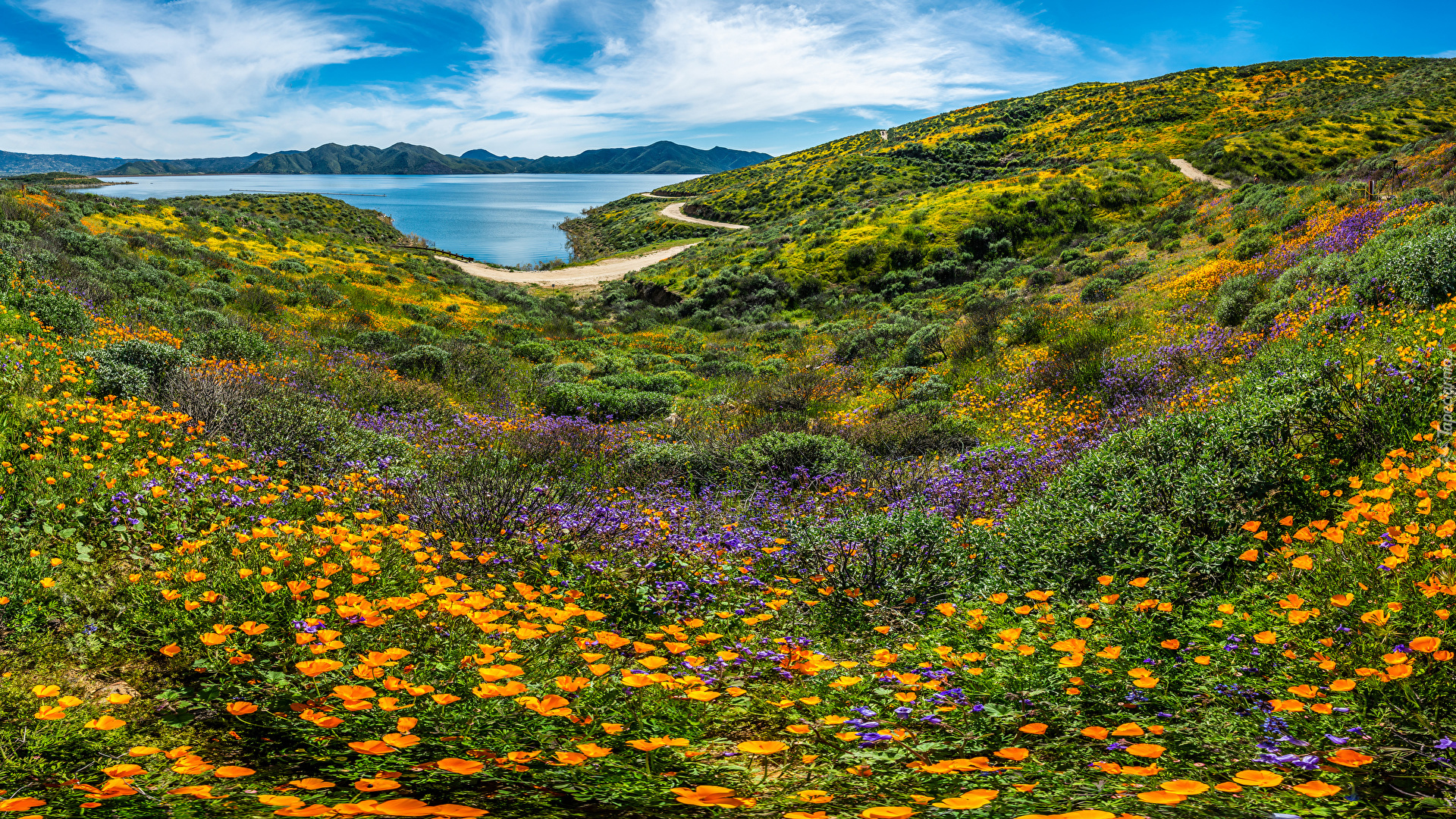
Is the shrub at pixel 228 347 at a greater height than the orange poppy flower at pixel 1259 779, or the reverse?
the shrub at pixel 228 347

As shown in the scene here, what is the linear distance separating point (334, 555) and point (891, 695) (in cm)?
338

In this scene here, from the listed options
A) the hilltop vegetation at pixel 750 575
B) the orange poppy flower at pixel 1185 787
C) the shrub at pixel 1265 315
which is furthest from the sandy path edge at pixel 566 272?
the orange poppy flower at pixel 1185 787

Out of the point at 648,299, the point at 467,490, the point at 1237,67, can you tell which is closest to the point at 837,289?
the point at 648,299

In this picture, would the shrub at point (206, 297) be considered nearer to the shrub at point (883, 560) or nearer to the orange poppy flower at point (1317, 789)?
the shrub at point (883, 560)

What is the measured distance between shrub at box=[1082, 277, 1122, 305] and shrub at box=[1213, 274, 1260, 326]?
17.7ft

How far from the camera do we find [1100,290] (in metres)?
18.2

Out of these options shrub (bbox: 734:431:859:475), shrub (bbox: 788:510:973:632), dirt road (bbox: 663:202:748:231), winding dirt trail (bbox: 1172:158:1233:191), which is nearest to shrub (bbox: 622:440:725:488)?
shrub (bbox: 734:431:859:475)

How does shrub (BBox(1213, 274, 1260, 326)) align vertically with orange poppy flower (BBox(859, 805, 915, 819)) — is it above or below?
above

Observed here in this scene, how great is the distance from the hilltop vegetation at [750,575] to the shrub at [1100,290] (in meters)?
4.77

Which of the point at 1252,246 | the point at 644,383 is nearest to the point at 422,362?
the point at 644,383

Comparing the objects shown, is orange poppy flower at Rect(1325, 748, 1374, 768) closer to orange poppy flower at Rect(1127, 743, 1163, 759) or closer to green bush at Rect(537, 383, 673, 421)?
orange poppy flower at Rect(1127, 743, 1163, 759)

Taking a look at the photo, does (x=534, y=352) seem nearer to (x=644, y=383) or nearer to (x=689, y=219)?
(x=644, y=383)

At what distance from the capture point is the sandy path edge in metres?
45.6

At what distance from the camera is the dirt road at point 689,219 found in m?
73.4
